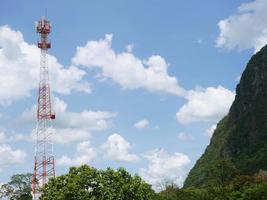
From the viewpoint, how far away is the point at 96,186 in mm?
63875

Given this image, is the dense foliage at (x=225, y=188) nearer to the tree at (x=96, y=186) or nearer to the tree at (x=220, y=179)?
the tree at (x=220, y=179)

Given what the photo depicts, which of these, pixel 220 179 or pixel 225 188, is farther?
pixel 220 179

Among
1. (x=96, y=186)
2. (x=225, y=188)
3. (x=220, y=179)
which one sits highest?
(x=220, y=179)

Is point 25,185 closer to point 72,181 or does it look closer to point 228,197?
point 228,197

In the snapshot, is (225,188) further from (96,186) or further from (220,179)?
(96,186)

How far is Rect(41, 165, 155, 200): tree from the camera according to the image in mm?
62594

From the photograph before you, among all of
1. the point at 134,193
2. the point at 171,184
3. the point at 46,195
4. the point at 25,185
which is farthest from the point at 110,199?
the point at 25,185

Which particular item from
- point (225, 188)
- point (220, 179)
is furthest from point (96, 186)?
point (220, 179)

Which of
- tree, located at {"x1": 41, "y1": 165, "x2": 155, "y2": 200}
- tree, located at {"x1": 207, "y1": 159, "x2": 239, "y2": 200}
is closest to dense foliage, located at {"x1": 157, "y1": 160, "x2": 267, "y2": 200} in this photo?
tree, located at {"x1": 207, "y1": 159, "x2": 239, "y2": 200}

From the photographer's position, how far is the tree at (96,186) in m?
62.6

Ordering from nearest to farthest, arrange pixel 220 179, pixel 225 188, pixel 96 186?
pixel 96 186
pixel 225 188
pixel 220 179

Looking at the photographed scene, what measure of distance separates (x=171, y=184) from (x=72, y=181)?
164 ft

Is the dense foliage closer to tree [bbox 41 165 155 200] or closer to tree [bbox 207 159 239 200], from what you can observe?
tree [bbox 207 159 239 200]

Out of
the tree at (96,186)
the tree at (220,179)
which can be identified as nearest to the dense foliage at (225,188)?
the tree at (220,179)
